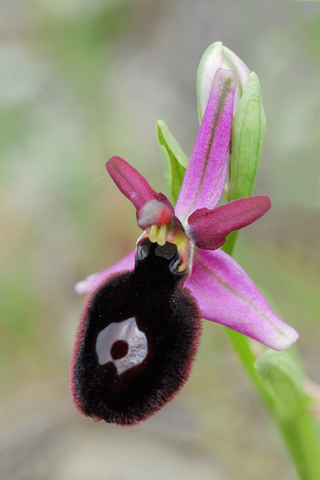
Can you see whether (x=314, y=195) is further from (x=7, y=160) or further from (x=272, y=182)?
(x=7, y=160)

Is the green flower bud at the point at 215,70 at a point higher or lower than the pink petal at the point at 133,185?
higher

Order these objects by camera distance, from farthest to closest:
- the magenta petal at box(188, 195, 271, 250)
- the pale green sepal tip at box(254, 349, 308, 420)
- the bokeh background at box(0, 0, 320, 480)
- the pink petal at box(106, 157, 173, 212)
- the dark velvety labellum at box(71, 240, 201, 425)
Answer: the bokeh background at box(0, 0, 320, 480)
the pale green sepal tip at box(254, 349, 308, 420)
the pink petal at box(106, 157, 173, 212)
the magenta petal at box(188, 195, 271, 250)
the dark velvety labellum at box(71, 240, 201, 425)

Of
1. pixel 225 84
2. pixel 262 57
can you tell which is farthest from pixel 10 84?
pixel 225 84

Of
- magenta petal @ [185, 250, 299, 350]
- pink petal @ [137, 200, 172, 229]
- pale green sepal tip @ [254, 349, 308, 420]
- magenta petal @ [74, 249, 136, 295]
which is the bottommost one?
pale green sepal tip @ [254, 349, 308, 420]

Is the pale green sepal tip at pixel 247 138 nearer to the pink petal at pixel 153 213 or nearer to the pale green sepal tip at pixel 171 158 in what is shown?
the pale green sepal tip at pixel 171 158

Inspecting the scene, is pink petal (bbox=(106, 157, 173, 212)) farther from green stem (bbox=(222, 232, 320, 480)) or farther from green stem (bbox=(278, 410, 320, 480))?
green stem (bbox=(278, 410, 320, 480))

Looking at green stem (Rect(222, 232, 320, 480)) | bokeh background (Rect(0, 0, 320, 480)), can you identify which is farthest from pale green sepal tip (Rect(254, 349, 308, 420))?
bokeh background (Rect(0, 0, 320, 480))

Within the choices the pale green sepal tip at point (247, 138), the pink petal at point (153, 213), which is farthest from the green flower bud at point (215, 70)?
the pink petal at point (153, 213)
